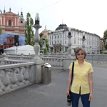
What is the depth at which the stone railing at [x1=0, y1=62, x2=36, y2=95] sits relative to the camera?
1101 cm

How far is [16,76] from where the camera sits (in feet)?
40.2

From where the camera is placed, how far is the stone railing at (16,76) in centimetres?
1101

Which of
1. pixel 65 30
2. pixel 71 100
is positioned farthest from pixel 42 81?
pixel 65 30

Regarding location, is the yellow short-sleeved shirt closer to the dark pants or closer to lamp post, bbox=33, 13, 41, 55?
the dark pants

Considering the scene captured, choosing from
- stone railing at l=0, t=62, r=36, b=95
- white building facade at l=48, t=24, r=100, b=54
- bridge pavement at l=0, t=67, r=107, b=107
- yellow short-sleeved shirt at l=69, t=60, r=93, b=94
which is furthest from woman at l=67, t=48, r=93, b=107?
white building facade at l=48, t=24, r=100, b=54

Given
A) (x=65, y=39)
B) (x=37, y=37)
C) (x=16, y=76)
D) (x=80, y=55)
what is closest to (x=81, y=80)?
(x=80, y=55)

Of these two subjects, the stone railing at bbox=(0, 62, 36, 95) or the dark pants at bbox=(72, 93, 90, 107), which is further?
the stone railing at bbox=(0, 62, 36, 95)

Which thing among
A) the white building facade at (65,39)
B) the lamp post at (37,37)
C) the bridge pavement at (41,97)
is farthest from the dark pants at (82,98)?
the white building facade at (65,39)

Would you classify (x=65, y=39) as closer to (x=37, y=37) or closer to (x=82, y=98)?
(x=37, y=37)

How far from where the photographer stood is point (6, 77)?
1123 cm

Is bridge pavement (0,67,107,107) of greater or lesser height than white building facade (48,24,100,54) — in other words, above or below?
below

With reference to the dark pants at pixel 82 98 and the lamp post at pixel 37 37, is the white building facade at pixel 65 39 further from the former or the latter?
the dark pants at pixel 82 98

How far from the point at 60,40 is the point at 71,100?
115358mm

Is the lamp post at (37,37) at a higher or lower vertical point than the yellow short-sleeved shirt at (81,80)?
higher
